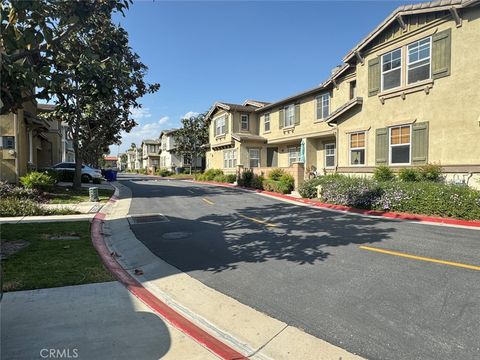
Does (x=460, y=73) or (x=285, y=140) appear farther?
(x=285, y=140)

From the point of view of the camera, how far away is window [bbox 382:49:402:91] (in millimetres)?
15336

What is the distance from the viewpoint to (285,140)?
1073 inches

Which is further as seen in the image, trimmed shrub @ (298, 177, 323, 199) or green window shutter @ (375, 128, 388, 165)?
trimmed shrub @ (298, 177, 323, 199)

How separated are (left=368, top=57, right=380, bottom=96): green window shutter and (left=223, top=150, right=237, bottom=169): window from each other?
53.7ft

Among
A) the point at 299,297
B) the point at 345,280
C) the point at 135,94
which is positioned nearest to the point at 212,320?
the point at 299,297

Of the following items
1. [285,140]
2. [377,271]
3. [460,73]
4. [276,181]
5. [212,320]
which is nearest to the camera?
[212,320]

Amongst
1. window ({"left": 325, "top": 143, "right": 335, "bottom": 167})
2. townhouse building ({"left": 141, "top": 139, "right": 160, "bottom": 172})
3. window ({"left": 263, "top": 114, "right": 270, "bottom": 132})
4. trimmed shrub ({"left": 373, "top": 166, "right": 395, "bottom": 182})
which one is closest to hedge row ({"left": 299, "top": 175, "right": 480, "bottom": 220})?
trimmed shrub ({"left": 373, "top": 166, "right": 395, "bottom": 182})

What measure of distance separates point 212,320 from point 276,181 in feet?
57.4

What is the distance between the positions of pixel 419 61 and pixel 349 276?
41.3 ft

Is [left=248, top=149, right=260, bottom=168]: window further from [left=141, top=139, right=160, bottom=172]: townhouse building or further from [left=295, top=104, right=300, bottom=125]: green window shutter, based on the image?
[left=141, top=139, right=160, bottom=172]: townhouse building

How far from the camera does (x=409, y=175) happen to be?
1361cm

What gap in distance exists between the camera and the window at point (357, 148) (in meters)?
17.2

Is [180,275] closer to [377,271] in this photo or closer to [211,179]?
[377,271]

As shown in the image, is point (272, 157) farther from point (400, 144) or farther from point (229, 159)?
point (400, 144)
